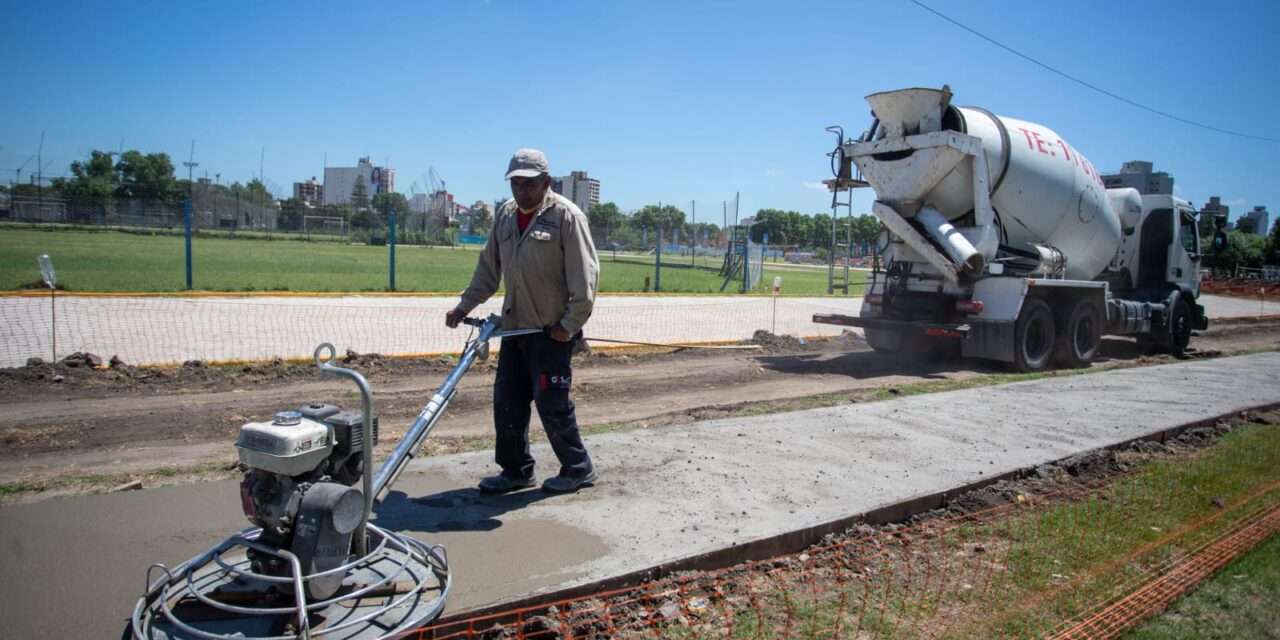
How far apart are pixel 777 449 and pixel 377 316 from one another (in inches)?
390

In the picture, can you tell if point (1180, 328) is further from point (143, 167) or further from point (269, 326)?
point (143, 167)

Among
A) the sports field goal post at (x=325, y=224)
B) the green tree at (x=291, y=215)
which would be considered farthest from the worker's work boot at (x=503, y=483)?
the sports field goal post at (x=325, y=224)

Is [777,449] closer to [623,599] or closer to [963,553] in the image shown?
[963,553]

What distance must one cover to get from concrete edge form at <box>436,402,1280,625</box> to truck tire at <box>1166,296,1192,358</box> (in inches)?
487

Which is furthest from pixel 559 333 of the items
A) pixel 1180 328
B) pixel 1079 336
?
pixel 1180 328

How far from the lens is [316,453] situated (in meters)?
3.05

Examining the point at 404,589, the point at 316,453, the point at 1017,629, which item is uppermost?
the point at 316,453

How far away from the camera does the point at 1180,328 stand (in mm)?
16641

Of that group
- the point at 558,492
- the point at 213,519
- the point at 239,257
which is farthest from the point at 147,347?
the point at 239,257

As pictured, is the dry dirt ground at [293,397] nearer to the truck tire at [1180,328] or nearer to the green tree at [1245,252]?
the truck tire at [1180,328]

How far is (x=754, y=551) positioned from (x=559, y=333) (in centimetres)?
161

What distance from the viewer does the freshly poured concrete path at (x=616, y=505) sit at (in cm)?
359

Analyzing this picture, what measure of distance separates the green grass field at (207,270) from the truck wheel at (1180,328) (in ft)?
41.2

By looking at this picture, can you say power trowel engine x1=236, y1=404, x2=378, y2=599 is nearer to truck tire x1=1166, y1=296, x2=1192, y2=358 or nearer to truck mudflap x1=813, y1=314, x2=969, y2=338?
truck mudflap x1=813, y1=314, x2=969, y2=338
